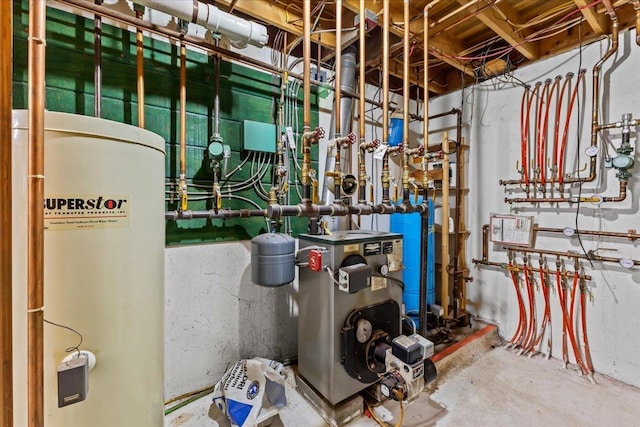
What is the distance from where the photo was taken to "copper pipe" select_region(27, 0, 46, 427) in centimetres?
59

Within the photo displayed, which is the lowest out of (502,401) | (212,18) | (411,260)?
(502,401)

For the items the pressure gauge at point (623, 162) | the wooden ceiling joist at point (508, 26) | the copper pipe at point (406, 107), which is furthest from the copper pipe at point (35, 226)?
the pressure gauge at point (623, 162)

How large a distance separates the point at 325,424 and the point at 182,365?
83cm

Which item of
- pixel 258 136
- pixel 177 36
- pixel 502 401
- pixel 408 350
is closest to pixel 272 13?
pixel 177 36

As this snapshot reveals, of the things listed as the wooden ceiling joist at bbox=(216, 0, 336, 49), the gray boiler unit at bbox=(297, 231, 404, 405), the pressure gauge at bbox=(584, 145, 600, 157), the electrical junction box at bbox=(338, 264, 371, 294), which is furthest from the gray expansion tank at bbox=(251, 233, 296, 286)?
the pressure gauge at bbox=(584, 145, 600, 157)

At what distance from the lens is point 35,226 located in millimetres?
596

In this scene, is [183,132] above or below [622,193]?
above

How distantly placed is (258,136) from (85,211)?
1.13 metres

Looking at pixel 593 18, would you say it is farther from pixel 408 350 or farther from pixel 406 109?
pixel 408 350

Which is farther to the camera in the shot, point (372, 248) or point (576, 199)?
point (576, 199)

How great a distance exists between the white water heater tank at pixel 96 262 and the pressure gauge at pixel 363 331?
0.90 m

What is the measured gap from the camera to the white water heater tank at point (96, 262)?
0.64 metres

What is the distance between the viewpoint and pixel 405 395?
1.17m

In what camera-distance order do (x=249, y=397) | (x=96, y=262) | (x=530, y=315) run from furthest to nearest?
(x=530, y=315) → (x=249, y=397) → (x=96, y=262)
